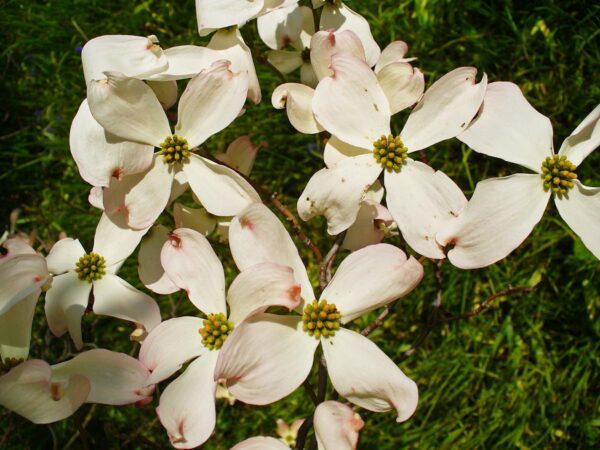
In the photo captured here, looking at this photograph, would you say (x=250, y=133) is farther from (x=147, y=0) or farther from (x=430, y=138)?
(x=430, y=138)

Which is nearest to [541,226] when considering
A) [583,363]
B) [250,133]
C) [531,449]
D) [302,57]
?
[583,363]

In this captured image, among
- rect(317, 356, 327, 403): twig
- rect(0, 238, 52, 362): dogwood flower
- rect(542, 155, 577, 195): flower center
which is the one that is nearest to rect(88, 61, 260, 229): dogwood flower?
rect(0, 238, 52, 362): dogwood flower

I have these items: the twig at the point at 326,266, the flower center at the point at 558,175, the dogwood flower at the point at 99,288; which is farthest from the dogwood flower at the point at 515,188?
the dogwood flower at the point at 99,288

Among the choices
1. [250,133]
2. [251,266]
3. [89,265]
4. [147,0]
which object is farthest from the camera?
[147,0]

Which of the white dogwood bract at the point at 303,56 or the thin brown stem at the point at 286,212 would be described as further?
the white dogwood bract at the point at 303,56

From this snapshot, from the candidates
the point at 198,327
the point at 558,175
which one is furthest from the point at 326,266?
the point at 558,175

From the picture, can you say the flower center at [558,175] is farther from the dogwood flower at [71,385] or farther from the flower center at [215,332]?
the dogwood flower at [71,385]
